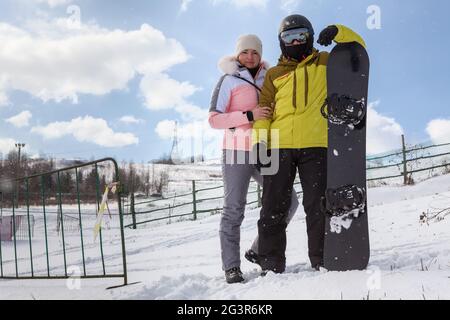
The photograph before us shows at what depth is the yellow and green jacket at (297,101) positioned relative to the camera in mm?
2396

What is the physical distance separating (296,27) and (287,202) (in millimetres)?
1087

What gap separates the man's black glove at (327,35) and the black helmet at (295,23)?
0.15 metres

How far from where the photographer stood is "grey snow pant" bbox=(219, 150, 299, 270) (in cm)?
261

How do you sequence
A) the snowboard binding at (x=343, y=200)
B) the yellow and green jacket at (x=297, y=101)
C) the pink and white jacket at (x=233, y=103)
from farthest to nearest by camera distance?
the pink and white jacket at (x=233, y=103) → the yellow and green jacket at (x=297, y=101) → the snowboard binding at (x=343, y=200)

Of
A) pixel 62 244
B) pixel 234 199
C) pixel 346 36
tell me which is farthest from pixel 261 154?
pixel 62 244

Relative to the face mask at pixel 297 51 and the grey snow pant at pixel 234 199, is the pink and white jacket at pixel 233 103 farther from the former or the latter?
the face mask at pixel 297 51

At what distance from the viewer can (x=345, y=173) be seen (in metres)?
2.36

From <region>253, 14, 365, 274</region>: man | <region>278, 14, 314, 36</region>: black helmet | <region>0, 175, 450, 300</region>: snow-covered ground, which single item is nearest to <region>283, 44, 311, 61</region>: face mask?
<region>253, 14, 365, 274</region>: man

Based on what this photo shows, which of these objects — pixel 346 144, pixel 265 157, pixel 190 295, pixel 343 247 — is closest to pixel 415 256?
pixel 343 247

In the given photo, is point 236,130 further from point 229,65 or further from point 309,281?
point 309,281

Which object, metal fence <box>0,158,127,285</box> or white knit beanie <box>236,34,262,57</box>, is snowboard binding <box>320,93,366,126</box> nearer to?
white knit beanie <box>236,34,262,57</box>

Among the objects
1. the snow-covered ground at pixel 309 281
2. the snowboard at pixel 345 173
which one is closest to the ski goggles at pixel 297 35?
the snowboard at pixel 345 173
